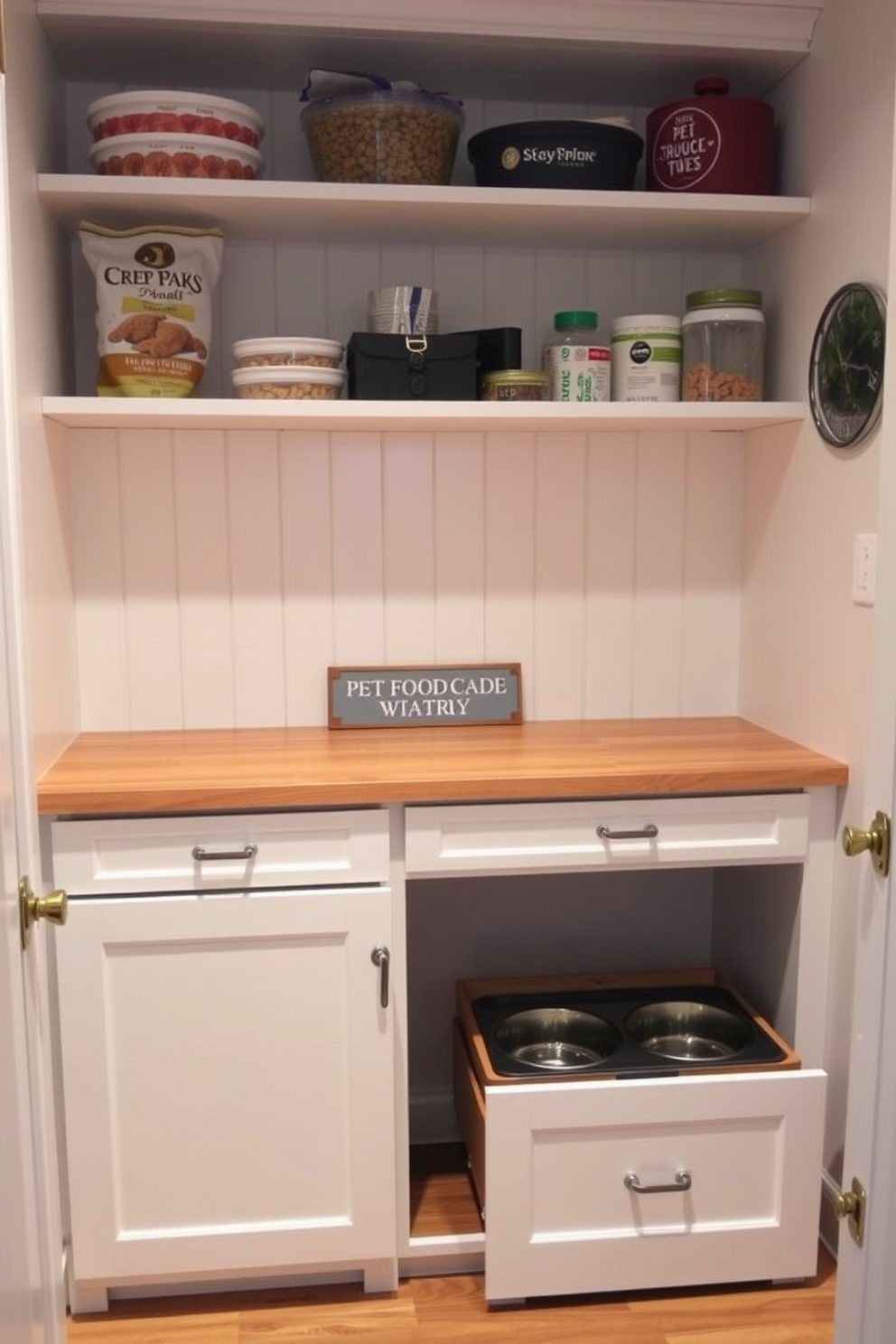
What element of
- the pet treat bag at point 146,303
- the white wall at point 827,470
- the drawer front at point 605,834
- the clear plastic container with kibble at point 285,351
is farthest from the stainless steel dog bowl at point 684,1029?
the pet treat bag at point 146,303

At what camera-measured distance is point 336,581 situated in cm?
230

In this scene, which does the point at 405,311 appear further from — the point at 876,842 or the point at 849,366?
the point at 876,842

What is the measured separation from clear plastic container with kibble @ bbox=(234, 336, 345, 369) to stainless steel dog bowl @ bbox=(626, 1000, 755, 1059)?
1312 mm

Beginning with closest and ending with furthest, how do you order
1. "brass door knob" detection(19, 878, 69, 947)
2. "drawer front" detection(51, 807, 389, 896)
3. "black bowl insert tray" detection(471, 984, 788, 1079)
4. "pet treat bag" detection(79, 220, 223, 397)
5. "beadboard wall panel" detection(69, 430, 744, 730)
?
"brass door knob" detection(19, 878, 69, 947)
"drawer front" detection(51, 807, 389, 896)
"pet treat bag" detection(79, 220, 223, 397)
"black bowl insert tray" detection(471, 984, 788, 1079)
"beadboard wall panel" detection(69, 430, 744, 730)

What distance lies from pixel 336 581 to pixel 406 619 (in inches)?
6.2

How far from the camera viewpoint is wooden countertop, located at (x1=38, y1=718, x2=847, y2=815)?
181 centimetres

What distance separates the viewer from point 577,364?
2.10 meters

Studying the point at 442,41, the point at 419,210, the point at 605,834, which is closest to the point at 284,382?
the point at 419,210

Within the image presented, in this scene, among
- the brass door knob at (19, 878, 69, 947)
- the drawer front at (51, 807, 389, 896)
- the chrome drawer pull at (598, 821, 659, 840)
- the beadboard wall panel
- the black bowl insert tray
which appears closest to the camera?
the brass door knob at (19, 878, 69, 947)

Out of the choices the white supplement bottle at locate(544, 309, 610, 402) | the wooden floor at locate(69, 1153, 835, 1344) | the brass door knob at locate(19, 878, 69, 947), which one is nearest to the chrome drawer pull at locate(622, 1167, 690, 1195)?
the wooden floor at locate(69, 1153, 835, 1344)

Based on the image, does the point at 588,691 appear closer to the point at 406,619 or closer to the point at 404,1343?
the point at 406,619

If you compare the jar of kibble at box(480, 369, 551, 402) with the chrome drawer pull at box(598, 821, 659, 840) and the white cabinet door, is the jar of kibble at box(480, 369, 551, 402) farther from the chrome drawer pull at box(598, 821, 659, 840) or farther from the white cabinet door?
the white cabinet door

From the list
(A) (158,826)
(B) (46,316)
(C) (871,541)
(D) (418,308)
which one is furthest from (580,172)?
(A) (158,826)

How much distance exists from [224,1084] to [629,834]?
757 mm
